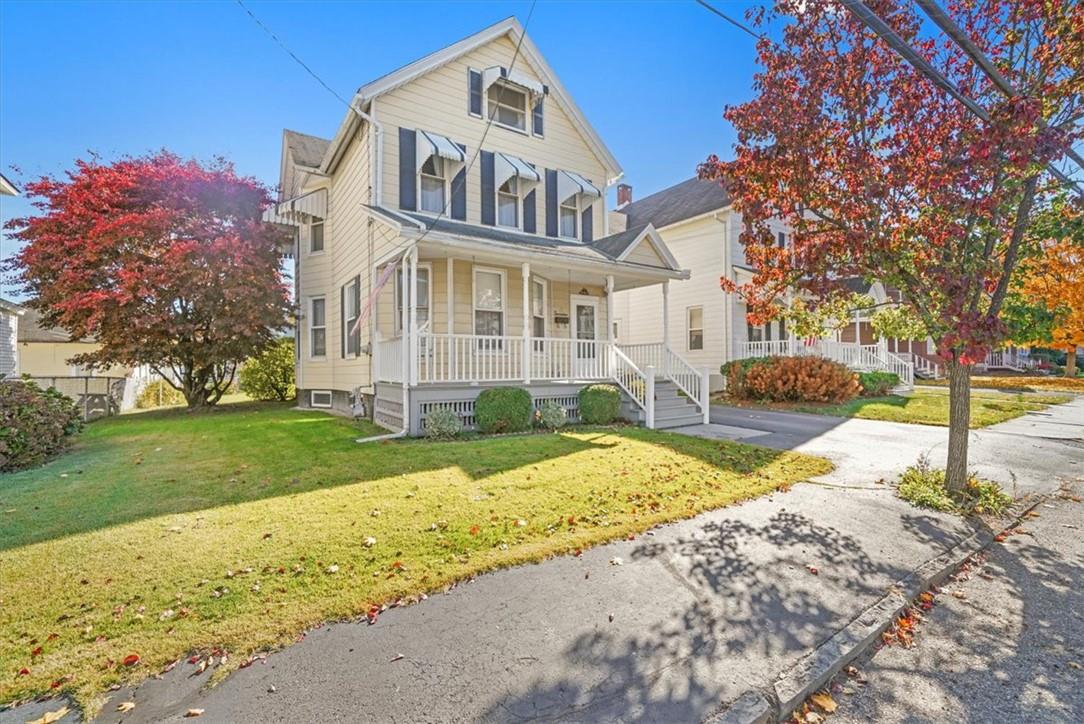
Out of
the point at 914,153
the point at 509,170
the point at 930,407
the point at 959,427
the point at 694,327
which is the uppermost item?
the point at 509,170

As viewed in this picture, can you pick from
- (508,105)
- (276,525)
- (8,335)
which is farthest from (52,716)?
(8,335)

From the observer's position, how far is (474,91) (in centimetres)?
1305

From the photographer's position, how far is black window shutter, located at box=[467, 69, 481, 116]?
1295 centimetres

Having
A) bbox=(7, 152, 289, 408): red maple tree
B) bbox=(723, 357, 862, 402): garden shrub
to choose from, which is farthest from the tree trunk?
bbox=(7, 152, 289, 408): red maple tree

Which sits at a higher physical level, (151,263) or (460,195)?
(460,195)

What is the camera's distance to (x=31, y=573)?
3604mm

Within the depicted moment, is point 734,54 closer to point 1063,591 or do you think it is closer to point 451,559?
point 1063,591

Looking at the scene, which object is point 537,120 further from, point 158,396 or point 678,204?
point 158,396

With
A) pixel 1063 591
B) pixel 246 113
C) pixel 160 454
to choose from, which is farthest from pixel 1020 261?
pixel 246 113

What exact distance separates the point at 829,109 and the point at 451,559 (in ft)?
20.9

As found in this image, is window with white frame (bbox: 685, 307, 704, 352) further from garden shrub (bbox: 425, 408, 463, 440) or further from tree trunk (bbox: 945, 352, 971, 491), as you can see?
tree trunk (bbox: 945, 352, 971, 491)

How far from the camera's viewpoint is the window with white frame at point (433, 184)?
1216 cm

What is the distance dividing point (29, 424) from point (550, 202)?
38.6 feet

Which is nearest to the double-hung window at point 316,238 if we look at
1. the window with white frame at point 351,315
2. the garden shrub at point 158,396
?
the window with white frame at point 351,315
